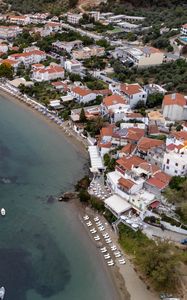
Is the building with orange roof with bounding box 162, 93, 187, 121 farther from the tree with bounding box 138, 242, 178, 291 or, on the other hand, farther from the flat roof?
the tree with bounding box 138, 242, 178, 291

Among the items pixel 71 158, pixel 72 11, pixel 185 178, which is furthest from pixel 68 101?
pixel 72 11

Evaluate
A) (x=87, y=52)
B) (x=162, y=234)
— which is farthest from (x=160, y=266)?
(x=87, y=52)

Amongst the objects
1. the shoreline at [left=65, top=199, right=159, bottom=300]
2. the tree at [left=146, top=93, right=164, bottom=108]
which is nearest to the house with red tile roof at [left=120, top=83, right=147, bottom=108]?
the tree at [left=146, top=93, right=164, bottom=108]

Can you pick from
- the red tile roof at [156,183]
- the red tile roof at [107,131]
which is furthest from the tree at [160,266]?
the red tile roof at [107,131]

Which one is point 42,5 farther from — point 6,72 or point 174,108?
point 174,108

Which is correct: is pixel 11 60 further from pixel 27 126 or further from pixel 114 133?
pixel 114 133

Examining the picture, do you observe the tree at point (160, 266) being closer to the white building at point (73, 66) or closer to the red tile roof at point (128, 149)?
the red tile roof at point (128, 149)
